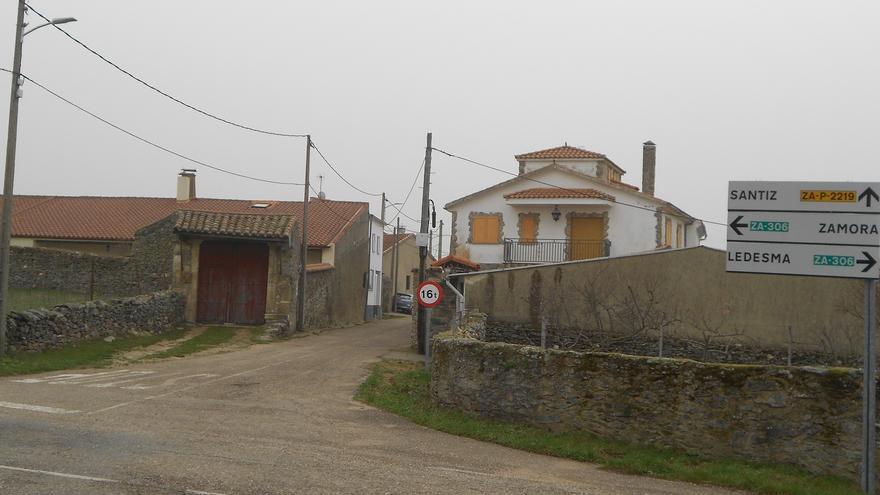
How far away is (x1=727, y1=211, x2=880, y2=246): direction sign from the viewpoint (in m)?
9.55

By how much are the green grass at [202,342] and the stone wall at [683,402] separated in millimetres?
11193

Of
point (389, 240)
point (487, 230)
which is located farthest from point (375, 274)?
point (487, 230)

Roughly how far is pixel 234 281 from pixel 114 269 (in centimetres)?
405

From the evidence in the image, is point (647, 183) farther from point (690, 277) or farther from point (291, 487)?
point (291, 487)

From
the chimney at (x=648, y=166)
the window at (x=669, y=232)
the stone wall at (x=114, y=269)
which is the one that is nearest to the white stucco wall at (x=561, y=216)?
the window at (x=669, y=232)

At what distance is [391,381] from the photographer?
17594 millimetres

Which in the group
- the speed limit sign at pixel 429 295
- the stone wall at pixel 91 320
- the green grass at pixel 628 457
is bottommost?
the green grass at pixel 628 457

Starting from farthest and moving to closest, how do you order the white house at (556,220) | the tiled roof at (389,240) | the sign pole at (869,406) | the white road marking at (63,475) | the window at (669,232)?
the tiled roof at (389,240), the window at (669,232), the white house at (556,220), the sign pole at (869,406), the white road marking at (63,475)

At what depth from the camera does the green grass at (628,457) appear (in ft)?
31.4

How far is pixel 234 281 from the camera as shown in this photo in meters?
28.9

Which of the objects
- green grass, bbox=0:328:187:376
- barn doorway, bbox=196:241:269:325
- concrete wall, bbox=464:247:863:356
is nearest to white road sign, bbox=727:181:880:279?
concrete wall, bbox=464:247:863:356

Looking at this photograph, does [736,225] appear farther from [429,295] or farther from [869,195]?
[429,295]

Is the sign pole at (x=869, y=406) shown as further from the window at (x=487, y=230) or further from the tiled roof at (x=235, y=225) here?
the window at (x=487, y=230)

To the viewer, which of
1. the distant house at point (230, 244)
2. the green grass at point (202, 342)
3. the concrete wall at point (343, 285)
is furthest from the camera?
the concrete wall at point (343, 285)
